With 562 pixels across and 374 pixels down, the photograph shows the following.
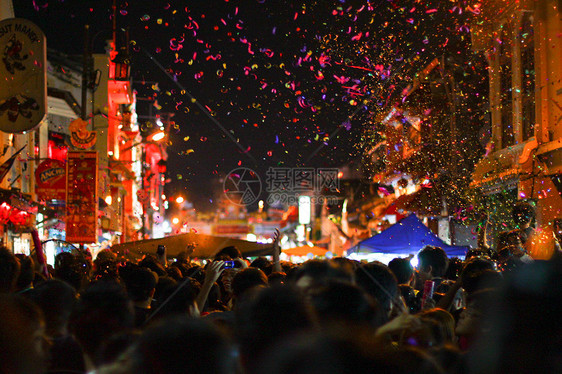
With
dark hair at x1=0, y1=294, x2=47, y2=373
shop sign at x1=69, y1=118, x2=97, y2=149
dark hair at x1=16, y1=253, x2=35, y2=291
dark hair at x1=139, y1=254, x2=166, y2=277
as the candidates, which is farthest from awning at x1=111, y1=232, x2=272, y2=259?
dark hair at x1=0, y1=294, x2=47, y2=373

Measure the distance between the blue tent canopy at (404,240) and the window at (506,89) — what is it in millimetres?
5878

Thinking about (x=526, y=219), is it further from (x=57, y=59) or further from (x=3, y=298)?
(x=57, y=59)

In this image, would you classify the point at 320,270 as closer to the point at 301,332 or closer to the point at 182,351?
the point at 301,332

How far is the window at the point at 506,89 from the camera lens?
1712 centimetres

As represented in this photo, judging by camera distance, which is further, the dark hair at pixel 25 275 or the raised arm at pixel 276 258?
the raised arm at pixel 276 258

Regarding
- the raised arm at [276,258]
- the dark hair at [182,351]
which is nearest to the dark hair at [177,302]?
the dark hair at [182,351]

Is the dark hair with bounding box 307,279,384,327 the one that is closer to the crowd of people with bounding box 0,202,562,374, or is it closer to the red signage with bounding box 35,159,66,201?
the crowd of people with bounding box 0,202,562,374

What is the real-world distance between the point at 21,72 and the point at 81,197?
6887mm

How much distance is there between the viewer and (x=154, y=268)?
7109 mm

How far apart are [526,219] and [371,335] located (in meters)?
13.2

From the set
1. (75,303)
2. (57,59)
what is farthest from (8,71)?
(57,59)

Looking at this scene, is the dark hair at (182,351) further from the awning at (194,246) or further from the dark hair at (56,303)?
the awning at (194,246)

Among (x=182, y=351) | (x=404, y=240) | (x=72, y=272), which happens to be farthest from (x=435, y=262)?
(x=404, y=240)

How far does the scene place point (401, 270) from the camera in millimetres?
6219
